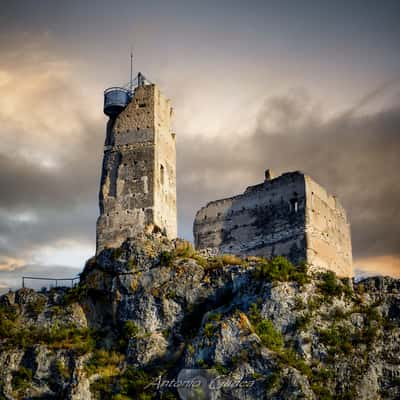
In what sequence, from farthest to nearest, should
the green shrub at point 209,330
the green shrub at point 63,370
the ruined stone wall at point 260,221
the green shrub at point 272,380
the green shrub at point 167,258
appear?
the ruined stone wall at point 260,221
the green shrub at point 167,258
the green shrub at point 63,370
the green shrub at point 209,330
the green shrub at point 272,380

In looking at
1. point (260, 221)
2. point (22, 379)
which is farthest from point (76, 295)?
point (260, 221)

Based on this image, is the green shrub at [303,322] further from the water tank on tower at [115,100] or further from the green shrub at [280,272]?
the water tank on tower at [115,100]

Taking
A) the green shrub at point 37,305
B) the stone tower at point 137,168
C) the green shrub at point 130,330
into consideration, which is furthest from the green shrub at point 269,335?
the green shrub at point 37,305

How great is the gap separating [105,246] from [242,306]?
32.7ft

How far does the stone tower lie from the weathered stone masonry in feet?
13.0

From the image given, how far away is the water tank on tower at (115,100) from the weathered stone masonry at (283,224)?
7993mm

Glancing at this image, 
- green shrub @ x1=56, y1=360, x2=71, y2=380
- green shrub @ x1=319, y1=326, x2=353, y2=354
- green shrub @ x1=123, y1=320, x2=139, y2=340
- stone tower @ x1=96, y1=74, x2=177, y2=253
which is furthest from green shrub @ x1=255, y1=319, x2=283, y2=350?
stone tower @ x1=96, y1=74, x2=177, y2=253

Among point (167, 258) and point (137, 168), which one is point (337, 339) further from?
point (137, 168)

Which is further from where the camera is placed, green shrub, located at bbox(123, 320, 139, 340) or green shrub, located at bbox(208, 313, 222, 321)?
green shrub, located at bbox(123, 320, 139, 340)

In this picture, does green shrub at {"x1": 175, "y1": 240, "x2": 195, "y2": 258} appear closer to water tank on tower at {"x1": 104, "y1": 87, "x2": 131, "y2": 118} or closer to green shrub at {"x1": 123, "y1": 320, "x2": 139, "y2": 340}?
green shrub at {"x1": 123, "y1": 320, "x2": 139, "y2": 340}

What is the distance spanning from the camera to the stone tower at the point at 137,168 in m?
40.7

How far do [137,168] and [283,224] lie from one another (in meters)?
8.58

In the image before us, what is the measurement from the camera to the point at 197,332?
110 ft

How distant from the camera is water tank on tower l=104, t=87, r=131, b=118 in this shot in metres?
43.8
